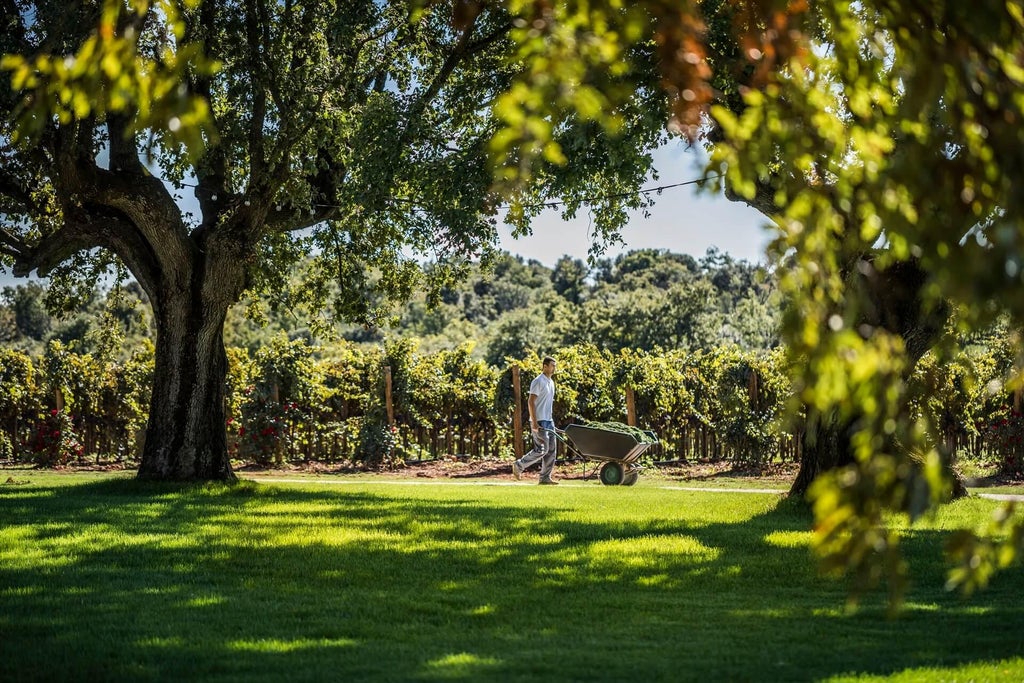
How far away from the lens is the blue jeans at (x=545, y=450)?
1791 centimetres

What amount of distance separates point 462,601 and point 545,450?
11.2m

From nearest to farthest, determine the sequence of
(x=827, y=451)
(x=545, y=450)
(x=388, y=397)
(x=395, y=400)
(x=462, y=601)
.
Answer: (x=462, y=601) → (x=827, y=451) → (x=545, y=450) → (x=388, y=397) → (x=395, y=400)

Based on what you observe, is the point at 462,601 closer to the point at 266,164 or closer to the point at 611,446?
the point at 266,164

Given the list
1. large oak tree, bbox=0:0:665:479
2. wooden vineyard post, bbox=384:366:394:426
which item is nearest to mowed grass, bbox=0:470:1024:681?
large oak tree, bbox=0:0:665:479

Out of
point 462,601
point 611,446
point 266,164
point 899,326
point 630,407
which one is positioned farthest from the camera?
point 630,407

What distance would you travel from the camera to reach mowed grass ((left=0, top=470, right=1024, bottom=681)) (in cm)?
543

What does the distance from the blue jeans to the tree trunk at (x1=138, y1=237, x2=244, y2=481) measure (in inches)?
209

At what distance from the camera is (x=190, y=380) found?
15.3 meters

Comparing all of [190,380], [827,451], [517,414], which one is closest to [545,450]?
[517,414]

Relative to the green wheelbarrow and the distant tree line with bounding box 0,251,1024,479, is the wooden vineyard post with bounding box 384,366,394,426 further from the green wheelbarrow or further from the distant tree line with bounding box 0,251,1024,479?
the green wheelbarrow

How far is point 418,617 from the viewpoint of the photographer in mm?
6617

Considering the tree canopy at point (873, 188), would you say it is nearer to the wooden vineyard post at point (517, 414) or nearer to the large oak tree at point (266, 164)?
the large oak tree at point (266, 164)

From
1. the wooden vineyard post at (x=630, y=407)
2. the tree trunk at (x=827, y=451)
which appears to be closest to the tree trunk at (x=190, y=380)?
the tree trunk at (x=827, y=451)

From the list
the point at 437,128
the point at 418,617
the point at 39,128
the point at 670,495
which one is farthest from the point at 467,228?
the point at 39,128
